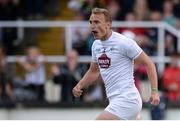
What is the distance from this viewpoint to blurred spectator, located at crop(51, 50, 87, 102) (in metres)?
15.8

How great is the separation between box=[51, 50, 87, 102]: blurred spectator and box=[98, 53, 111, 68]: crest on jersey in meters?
5.40

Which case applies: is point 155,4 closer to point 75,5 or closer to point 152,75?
point 75,5

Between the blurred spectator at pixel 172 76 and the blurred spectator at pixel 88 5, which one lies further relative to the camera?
the blurred spectator at pixel 88 5

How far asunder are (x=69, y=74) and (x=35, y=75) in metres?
0.65

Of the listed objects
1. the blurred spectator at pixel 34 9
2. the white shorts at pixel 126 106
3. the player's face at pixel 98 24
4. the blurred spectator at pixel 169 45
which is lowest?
the blurred spectator at pixel 169 45

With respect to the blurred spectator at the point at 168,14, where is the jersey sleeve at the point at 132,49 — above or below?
above

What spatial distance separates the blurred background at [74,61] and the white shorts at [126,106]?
5.15 meters

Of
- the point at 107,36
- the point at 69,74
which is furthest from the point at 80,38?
the point at 107,36

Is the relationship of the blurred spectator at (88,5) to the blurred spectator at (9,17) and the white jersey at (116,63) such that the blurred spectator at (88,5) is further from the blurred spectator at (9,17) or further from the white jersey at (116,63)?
the white jersey at (116,63)

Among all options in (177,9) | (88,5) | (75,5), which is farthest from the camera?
(75,5)

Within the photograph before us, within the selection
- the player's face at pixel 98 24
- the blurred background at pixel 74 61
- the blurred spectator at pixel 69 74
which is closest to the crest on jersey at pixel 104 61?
the player's face at pixel 98 24

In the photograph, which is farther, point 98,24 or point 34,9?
point 34,9

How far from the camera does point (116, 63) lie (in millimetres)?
10352

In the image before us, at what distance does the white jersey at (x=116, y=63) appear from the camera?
Answer: 1032cm
